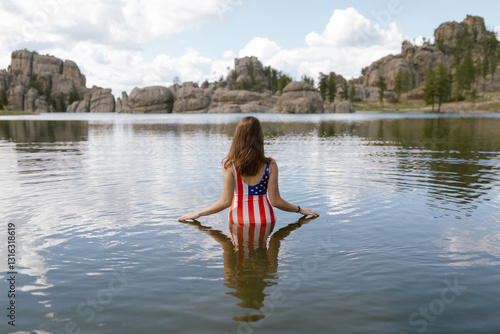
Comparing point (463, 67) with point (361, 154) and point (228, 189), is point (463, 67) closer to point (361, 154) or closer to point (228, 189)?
point (361, 154)

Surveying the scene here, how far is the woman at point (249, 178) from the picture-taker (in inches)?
308

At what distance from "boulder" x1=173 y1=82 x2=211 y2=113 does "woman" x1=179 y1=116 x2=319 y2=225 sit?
186275mm

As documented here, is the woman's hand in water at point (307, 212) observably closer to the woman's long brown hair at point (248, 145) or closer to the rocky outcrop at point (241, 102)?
the woman's long brown hair at point (248, 145)

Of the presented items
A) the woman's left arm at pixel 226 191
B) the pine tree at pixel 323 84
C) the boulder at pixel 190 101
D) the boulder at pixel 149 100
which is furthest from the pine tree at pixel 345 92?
the woman's left arm at pixel 226 191

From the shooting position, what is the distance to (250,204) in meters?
8.70

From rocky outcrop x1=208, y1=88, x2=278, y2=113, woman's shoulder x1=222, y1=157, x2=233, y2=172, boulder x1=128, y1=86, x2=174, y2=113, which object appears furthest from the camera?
boulder x1=128, y1=86, x2=174, y2=113

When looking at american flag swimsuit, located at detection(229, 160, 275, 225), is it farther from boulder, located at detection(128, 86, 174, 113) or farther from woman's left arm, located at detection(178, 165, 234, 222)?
boulder, located at detection(128, 86, 174, 113)

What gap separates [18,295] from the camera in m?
5.96

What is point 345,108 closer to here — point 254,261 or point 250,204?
point 250,204

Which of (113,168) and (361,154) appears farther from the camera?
(361,154)

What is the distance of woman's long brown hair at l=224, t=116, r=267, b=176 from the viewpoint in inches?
306

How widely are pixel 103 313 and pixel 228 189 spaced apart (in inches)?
149

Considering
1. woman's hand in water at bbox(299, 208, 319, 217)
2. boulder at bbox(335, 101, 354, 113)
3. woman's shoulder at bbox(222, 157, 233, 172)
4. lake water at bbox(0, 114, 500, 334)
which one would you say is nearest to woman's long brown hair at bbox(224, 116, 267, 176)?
woman's shoulder at bbox(222, 157, 233, 172)

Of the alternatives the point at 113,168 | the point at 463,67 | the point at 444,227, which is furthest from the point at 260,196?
the point at 463,67
